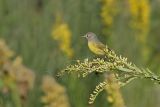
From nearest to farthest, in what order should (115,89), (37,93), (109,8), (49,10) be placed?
(115,89) → (37,93) → (109,8) → (49,10)

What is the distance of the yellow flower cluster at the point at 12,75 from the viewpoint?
3570 millimetres

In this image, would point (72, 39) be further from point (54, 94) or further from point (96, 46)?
point (96, 46)

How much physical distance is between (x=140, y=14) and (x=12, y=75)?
6.90 ft

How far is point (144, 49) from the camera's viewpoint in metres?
5.69

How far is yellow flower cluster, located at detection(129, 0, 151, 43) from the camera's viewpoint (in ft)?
17.6

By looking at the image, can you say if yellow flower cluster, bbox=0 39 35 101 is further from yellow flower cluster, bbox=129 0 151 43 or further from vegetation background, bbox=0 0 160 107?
yellow flower cluster, bbox=129 0 151 43

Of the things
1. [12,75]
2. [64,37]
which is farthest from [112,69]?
[64,37]

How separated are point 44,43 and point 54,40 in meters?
0.26

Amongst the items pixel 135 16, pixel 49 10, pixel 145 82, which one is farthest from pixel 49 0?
pixel 145 82

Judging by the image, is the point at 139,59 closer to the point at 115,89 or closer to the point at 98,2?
the point at 98,2

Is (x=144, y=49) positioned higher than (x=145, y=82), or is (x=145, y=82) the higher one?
(x=144, y=49)

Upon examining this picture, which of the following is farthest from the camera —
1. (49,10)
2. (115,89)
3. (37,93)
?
(49,10)

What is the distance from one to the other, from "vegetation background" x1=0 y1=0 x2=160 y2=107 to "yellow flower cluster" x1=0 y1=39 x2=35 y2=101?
0.64 feet

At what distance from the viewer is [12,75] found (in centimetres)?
360
